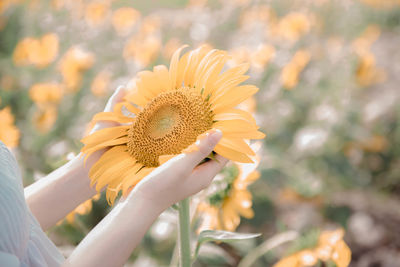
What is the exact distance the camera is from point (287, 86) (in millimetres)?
2178

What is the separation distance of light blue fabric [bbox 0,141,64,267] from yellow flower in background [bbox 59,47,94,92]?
1711 mm

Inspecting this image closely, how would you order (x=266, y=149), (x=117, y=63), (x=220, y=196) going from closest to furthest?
1. (x=220, y=196)
2. (x=266, y=149)
3. (x=117, y=63)

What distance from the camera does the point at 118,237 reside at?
0.59 meters

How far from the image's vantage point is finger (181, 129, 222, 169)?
578 mm

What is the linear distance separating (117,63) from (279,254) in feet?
6.22

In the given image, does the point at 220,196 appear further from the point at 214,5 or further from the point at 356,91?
the point at 214,5

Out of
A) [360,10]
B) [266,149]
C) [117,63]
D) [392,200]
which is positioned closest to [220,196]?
[266,149]

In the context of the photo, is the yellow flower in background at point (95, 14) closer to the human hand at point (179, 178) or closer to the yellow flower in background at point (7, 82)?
the yellow flower in background at point (7, 82)

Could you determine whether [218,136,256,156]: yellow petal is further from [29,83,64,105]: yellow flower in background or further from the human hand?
[29,83,64,105]: yellow flower in background

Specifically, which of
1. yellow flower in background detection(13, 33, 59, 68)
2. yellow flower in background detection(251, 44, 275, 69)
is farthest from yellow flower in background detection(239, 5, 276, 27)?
yellow flower in background detection(13, 33, 59, 68)

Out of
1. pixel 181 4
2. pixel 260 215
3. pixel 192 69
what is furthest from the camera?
pixel 181 4

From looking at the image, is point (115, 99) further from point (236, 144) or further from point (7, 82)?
point (7, 82)

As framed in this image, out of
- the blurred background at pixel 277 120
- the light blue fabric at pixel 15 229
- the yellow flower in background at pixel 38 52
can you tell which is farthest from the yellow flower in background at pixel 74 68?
the light blue fabric at pixel 15 229

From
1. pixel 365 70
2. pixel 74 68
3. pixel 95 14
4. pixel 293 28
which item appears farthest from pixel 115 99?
pixel 95 14
